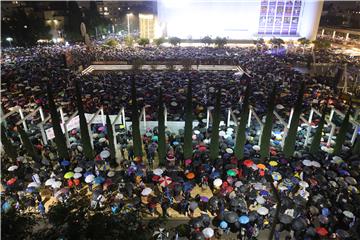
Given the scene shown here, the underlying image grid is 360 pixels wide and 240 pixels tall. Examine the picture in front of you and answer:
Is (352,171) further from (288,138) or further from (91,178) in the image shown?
(91,178)

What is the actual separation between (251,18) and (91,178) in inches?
2315

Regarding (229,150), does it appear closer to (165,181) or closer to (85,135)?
(165,181)

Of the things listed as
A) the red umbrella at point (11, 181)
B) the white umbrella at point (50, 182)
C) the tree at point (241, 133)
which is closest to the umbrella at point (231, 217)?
the tree at point (241, 133)

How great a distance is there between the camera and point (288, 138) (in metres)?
15.1

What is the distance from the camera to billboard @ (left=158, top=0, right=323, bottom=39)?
61.1 meters

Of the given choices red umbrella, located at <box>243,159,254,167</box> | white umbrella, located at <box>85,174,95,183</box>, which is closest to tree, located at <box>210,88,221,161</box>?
red umbrella, located at <box>243,159,254,167</box>

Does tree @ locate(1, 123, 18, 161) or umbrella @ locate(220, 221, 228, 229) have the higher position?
tree @ locate(1, 123, 18, 161)

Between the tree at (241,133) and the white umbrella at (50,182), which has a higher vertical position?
the tree at (241,133)

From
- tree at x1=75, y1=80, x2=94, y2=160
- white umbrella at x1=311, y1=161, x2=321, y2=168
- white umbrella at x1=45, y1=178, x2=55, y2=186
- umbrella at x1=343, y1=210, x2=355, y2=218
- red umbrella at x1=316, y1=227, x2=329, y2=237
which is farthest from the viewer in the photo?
tree at x1=75, y1=80, x2=94, y2=160

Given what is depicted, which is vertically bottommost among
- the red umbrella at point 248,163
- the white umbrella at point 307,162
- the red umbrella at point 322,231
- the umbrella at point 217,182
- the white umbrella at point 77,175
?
the red umbrella at point 322,231

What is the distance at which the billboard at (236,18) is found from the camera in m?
61.1

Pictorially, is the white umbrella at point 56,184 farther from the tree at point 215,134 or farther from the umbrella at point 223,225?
the tree at point 215,134

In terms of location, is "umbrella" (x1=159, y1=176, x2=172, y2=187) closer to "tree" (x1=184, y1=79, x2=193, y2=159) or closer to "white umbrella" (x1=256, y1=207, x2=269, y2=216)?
"tree" (x1=184, y1=79, x2=193, y2=159)

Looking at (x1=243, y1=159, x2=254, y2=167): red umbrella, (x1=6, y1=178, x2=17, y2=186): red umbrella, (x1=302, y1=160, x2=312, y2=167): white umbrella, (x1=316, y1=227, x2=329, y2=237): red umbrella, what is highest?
(x1=302, y1=160, x2=312, y2=167): white umbrella
